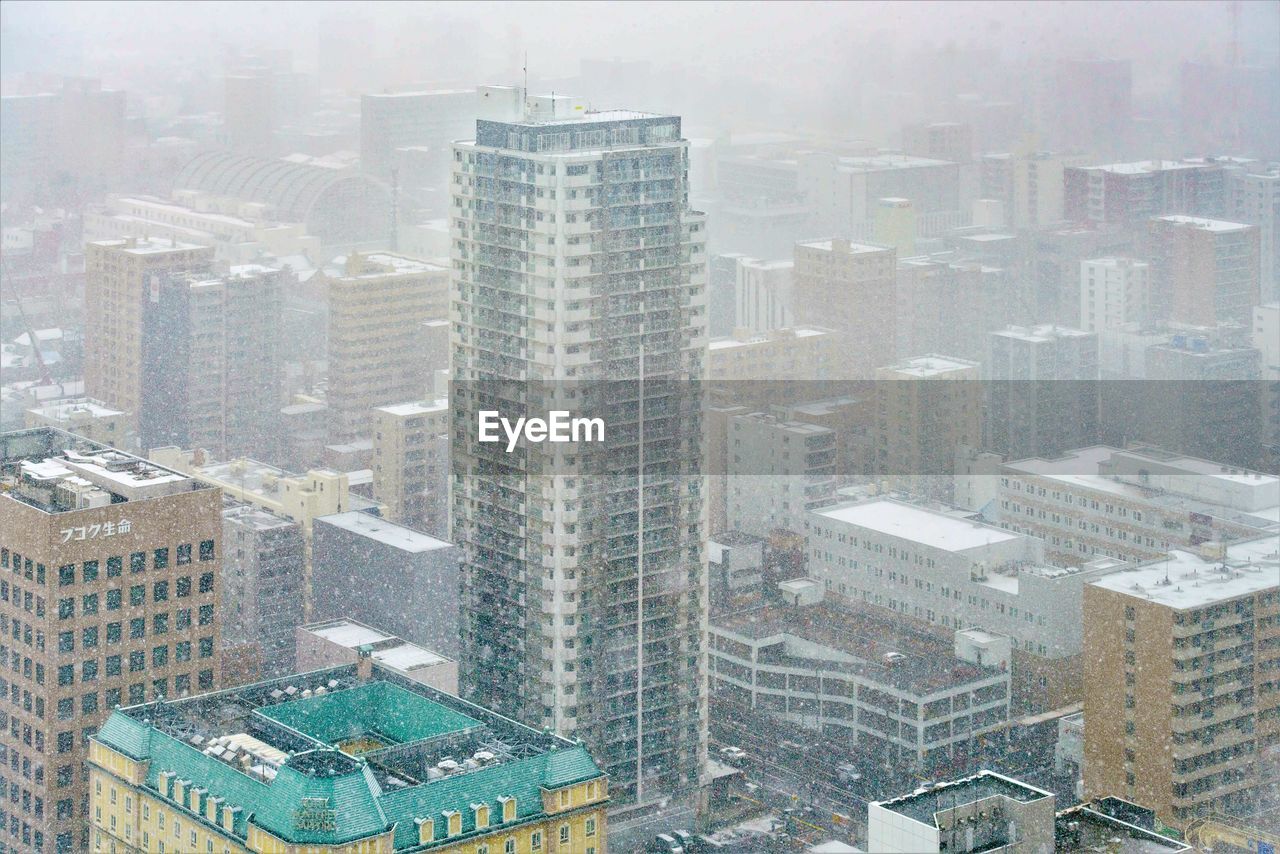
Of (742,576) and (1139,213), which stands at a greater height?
(1139,213)

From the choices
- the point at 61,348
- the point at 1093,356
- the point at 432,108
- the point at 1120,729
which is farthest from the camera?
the point at 432,108

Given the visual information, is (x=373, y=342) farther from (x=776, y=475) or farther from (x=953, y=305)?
(x=953, y=305)

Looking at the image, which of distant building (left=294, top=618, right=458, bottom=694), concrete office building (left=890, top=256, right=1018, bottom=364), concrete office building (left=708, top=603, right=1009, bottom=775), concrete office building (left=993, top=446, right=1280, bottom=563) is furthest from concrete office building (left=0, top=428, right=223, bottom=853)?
concrete office building (left=890, top=256, right=1018, bottom=364)

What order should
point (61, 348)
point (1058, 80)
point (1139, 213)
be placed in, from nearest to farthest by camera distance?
point (61, 348) < point (1139, 213) < point (1058, 80)

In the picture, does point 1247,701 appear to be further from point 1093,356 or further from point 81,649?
point 1093,356

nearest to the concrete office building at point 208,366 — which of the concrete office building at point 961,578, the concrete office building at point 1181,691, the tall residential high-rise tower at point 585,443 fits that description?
the concrete office building at point 961,578

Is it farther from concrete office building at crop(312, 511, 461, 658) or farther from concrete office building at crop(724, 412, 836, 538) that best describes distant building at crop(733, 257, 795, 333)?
concrete office building at crop(312, 511, 461, 658)

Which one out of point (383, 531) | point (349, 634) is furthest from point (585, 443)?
point (383, 531)

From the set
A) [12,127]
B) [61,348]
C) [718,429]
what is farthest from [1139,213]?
[12,127]
